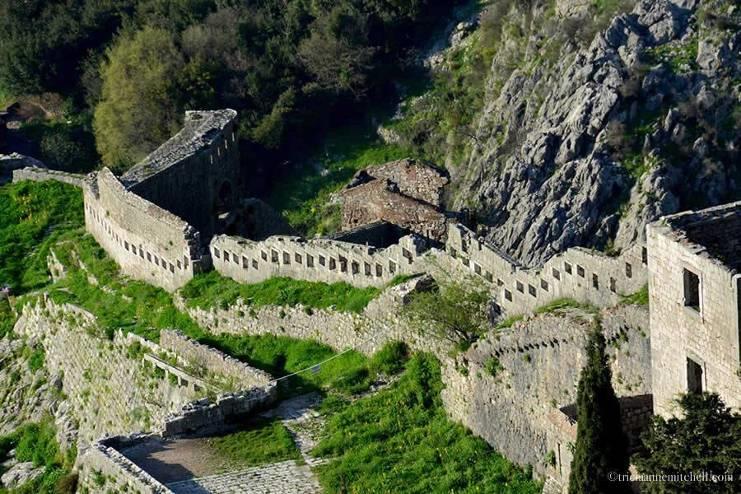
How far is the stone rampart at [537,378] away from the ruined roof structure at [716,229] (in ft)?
9.99

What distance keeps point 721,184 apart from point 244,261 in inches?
802

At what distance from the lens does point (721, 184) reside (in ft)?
230

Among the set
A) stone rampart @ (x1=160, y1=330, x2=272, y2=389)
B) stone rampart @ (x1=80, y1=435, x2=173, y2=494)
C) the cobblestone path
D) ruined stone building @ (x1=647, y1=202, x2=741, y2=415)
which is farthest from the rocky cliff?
ruined stone building @ (x1=647, y1=202, x2=741, y2=415)

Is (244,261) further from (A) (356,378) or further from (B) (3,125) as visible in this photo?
(B) (3,125)

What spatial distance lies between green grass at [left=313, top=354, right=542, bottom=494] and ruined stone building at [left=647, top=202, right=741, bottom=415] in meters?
6.10

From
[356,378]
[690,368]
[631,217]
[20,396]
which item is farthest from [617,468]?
[631,217]

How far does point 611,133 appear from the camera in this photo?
71.5 meters

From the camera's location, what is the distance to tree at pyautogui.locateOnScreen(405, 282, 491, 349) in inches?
1806

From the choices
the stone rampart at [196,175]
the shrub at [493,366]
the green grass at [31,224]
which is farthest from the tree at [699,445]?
the green grass at [31,224]

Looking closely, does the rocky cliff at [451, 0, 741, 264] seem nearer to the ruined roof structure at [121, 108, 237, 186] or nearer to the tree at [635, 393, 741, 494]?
the ruined roof structure at [121, 108, 237, 186]

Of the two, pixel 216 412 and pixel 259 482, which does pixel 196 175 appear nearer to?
pixel 216 412

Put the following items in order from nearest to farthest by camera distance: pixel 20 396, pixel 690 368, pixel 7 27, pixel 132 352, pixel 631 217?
pixel 690 368, pixel 132 352, pixel 20 396, pixel 631 217, pixel 7 27

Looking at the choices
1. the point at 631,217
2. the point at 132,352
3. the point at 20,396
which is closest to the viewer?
the point at 132,352

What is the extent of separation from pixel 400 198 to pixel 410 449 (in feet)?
72.6
